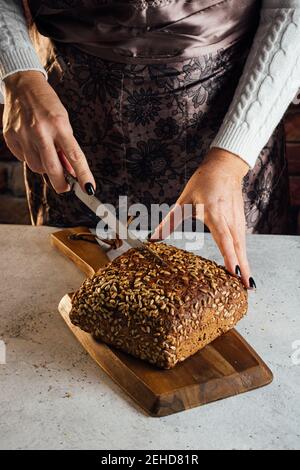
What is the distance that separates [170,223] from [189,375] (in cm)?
A: 43

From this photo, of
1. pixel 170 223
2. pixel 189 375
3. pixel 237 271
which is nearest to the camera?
pixel 189 375

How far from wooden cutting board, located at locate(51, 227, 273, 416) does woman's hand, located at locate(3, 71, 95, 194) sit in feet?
1.18

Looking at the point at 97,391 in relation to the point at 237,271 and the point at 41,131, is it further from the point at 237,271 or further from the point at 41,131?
the point at 41,131

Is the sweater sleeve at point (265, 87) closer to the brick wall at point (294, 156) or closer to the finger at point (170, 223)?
the finger at point (170, 223)

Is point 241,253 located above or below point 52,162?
below

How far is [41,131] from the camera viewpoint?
1575 mm

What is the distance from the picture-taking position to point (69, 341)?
1.45 m

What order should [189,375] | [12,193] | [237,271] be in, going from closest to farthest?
1. [189,375]
2. [237,271]
3. [12,193]

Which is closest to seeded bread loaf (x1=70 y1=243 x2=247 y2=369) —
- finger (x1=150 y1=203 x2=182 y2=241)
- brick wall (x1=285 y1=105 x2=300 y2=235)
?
finger (x1=150 y1=203 x2=182 y2=241)

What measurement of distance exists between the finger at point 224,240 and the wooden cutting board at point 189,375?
0.49 feet

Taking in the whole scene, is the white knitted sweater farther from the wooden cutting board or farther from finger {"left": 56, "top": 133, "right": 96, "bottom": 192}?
the wooden cutting board

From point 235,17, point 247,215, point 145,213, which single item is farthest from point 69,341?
point 235,17

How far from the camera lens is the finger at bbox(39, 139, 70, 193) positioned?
1.56m

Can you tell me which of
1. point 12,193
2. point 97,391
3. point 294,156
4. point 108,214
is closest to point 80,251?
point 108,214
